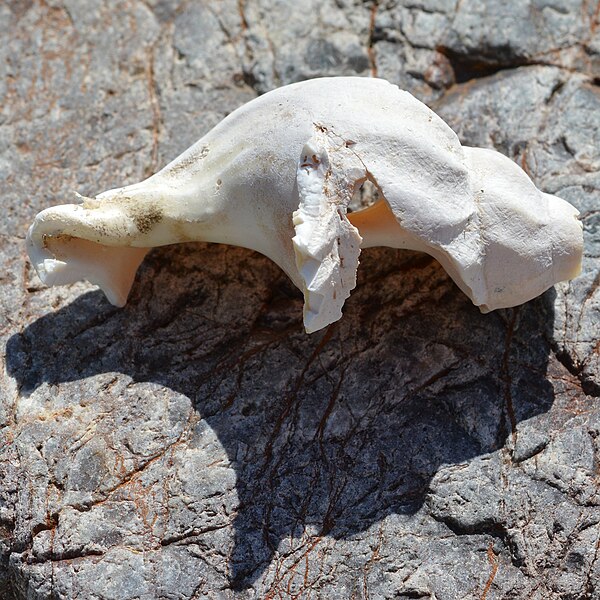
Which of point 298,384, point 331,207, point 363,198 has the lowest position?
point 298,384

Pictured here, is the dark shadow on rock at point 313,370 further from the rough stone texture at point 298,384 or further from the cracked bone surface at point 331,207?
the cracked bone surface at point 331,207

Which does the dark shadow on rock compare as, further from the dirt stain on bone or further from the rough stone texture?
A: the dirt stain on bone

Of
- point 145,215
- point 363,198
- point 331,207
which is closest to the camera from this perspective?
point 331,207

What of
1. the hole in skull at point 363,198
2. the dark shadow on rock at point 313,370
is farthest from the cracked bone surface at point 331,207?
the hole in skull at point 363,198

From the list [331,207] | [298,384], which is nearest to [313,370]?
[298,384]

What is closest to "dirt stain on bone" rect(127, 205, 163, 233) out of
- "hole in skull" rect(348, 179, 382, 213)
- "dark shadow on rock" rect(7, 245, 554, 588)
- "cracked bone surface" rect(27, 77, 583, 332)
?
"cracked bone surface" rect(27, 77, 583, 332)

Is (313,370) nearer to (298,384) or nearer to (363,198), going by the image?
(298,384)

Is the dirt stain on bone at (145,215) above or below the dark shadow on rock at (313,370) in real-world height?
above
